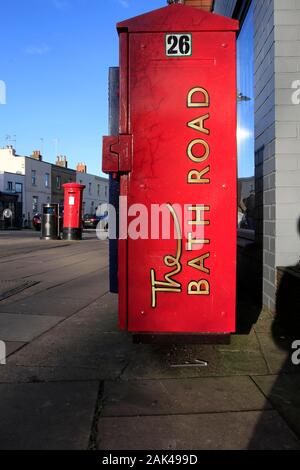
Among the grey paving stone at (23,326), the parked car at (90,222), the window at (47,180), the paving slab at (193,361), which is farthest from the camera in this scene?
the window at (47,180)

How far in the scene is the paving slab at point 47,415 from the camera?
2.51m

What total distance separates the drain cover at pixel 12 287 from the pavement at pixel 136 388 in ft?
3.93

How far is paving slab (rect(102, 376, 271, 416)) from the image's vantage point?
294 cm

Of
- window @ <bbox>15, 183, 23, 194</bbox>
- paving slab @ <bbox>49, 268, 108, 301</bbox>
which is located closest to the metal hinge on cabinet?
paving slab @ <bbox>49, 268, 108, 301</bbox>

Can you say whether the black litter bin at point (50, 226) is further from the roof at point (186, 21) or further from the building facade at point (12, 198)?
the building facade at point (12, 198)

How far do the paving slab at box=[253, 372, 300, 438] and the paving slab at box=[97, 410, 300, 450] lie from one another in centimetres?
7

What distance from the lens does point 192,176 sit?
3.86 metres

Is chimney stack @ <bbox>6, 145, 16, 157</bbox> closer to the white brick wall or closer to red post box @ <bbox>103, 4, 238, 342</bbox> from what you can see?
the white brick wall

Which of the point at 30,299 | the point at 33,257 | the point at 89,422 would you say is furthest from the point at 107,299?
the point at 33,257

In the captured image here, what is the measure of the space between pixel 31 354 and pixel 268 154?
3.47 metres

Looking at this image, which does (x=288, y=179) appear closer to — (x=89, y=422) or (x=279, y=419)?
(x=279, y=419)

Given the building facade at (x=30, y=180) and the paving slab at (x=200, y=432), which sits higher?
the building facade at (x=30, y=180)

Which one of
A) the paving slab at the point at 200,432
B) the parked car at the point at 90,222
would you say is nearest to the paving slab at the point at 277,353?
the paving slab at the point at 200,432

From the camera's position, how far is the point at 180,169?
12.7ft
